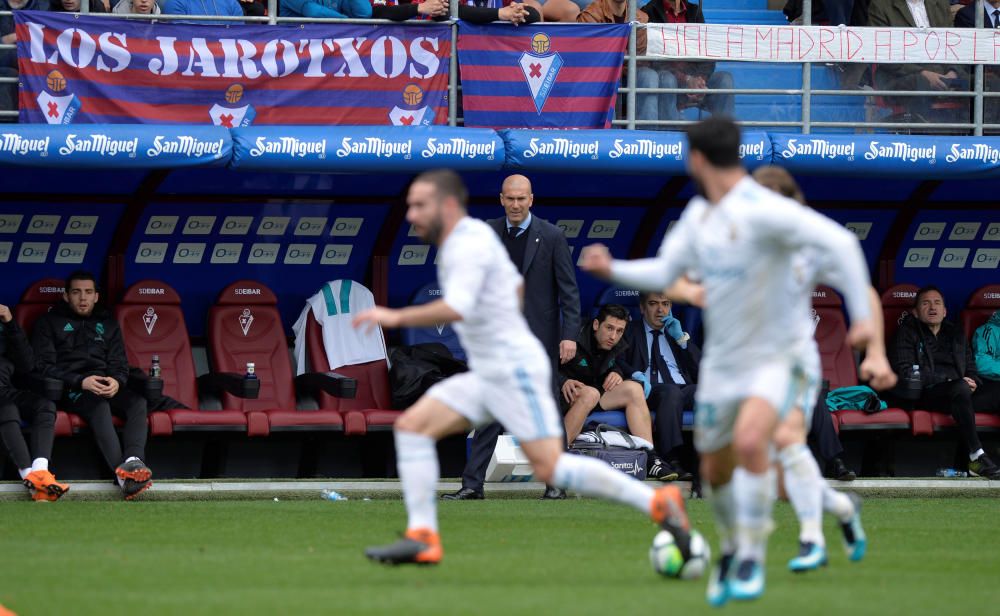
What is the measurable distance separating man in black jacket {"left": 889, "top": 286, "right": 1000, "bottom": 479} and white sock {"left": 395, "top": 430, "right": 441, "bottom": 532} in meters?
7.39

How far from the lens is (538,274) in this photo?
37.4ft

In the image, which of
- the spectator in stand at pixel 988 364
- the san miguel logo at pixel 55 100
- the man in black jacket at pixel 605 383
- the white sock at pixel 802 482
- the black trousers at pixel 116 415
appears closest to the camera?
the white sock at pixel 802 482

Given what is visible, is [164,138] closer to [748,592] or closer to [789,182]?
[789,182]

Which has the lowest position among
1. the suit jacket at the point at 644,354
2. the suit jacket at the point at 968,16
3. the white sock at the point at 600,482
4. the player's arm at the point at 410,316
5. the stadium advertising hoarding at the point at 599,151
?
the white sock at the point at 600,482

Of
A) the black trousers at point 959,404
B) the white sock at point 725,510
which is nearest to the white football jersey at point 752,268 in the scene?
the white sock at point 725,510

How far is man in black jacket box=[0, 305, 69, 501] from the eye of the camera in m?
11.3

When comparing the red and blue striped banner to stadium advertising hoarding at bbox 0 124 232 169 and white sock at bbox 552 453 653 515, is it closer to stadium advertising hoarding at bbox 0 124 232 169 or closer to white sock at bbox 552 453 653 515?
stadium advertising hoarding at bbox 0 124 232 169

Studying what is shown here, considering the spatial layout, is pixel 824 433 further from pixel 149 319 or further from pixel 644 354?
pixel 149 319

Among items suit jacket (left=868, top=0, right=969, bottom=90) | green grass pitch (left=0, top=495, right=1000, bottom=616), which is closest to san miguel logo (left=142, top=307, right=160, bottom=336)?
green grass pitch (left=0, top=495, right=1000, bottom=616)

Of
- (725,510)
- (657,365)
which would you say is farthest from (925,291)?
(725,510)

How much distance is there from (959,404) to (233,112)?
19.6 feet

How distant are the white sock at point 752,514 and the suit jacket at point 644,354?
7145 millimetres

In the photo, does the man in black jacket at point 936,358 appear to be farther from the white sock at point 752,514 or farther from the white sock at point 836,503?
the white sock at point 752,514

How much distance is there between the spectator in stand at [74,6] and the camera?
12.4 meters
